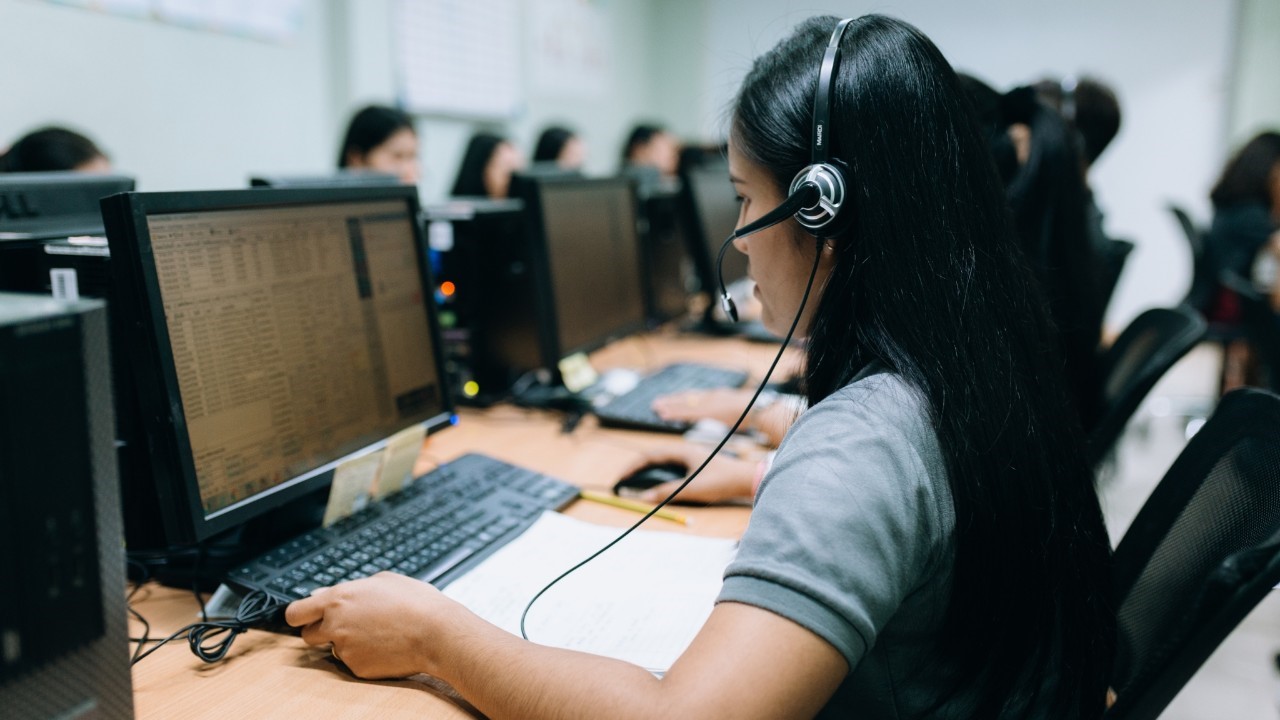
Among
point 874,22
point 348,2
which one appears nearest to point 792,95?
point 874,22

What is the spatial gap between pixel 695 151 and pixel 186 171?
2.36 m

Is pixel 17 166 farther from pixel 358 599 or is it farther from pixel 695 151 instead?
pixel 695 151

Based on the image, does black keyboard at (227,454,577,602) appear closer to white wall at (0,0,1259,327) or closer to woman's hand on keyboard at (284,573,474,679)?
woman's hand on keyboard at (284,573,474,679)

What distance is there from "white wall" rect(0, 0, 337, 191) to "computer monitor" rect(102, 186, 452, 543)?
1.52m

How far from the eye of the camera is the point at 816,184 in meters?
0.69

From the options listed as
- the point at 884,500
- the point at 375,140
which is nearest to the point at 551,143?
the point at 375,140

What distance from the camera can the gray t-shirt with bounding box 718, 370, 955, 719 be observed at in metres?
0.56

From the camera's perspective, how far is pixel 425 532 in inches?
37.9

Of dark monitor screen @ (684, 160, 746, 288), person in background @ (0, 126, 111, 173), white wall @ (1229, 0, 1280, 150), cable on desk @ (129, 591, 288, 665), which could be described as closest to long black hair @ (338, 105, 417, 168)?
person in background @ (0, 126, 111, 173)

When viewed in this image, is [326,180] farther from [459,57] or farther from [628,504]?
[459,57]

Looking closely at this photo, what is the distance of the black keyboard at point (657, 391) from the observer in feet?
4.93

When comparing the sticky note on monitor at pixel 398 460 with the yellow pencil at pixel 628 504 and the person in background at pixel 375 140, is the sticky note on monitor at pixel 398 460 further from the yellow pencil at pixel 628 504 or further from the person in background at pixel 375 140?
the person in background at pixel 375 140

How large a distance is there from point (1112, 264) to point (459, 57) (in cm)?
296

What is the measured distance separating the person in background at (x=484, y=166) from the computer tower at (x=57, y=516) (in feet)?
11.2
